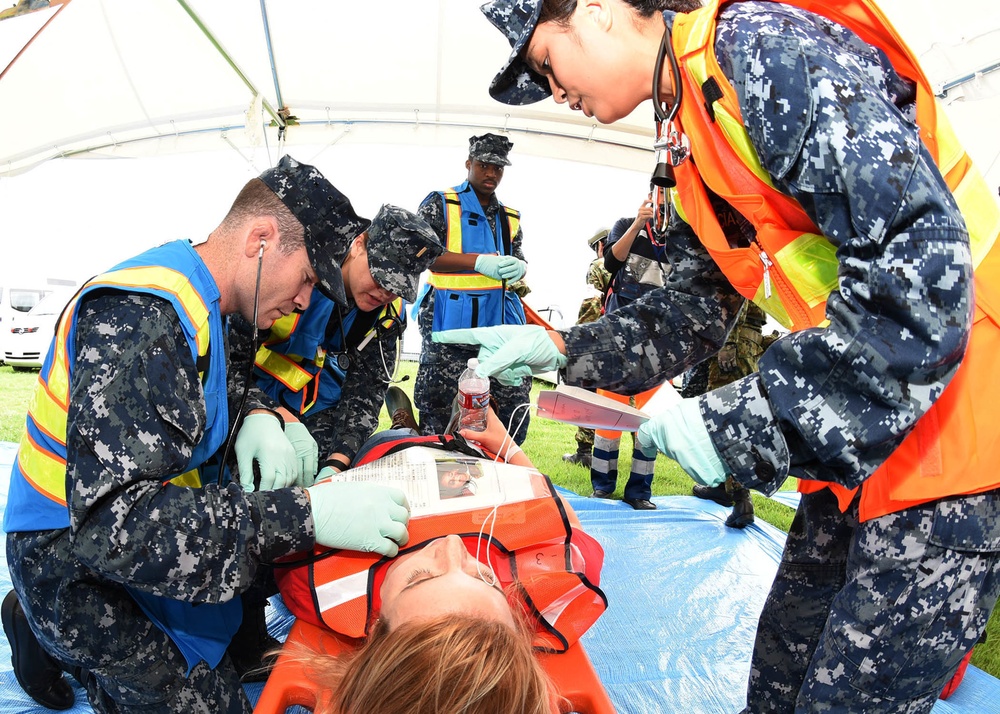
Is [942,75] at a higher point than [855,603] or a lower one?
higher

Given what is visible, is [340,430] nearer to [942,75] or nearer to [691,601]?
[691,601]

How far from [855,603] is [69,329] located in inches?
68.7

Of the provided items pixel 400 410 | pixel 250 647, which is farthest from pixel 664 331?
pixel 400 410

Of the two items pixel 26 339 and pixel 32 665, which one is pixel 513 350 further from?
pixel 26 339

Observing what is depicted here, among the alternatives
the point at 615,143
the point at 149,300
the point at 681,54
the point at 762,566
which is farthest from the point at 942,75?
the point at 149,300

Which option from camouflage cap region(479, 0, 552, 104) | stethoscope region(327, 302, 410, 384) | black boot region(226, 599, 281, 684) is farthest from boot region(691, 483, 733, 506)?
camouflage cap region(479, 0, 552, 104)

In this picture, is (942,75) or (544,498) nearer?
(544,498)

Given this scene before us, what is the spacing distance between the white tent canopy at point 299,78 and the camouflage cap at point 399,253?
13.3 feet

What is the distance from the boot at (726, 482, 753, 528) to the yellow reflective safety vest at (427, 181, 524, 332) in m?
1.92

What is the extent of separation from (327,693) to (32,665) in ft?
4.23

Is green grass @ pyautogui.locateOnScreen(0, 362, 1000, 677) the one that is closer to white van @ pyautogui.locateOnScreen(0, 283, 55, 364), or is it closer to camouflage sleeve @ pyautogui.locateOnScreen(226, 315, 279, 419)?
white van @ pyautogui.locateOnScreen(0, 283, 55, 364)

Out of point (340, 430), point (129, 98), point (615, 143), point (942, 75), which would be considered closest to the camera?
point (340, 430)

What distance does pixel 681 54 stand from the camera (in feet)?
3.92

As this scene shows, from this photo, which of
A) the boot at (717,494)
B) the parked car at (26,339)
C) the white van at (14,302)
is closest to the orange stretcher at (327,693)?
the boot at (717,494)
